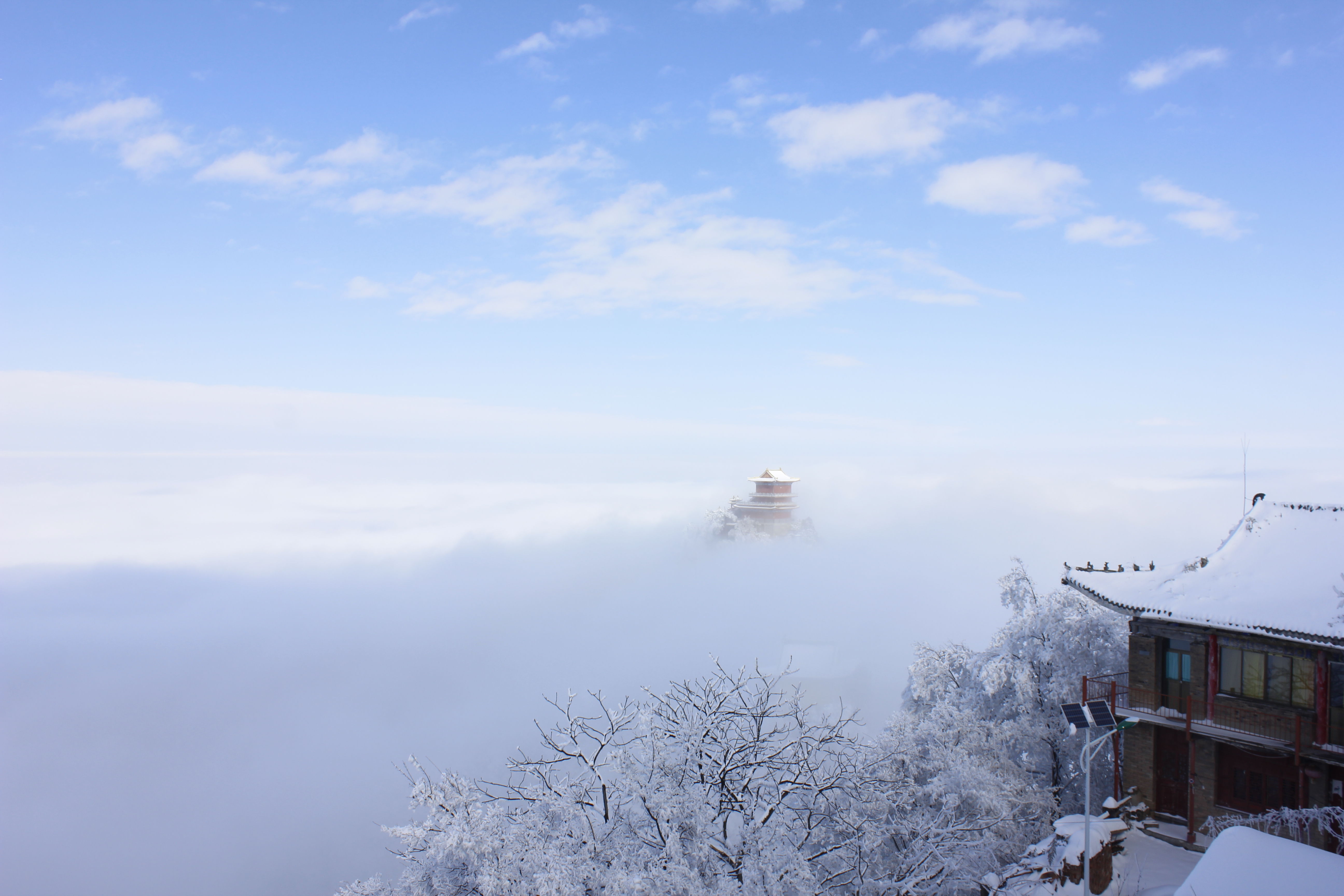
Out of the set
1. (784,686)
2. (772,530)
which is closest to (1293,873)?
(784,686)

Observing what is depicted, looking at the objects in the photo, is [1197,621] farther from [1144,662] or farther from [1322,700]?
[1322,700]

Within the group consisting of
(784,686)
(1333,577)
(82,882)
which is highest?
(1333,577)

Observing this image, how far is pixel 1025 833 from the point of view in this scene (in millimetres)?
23859

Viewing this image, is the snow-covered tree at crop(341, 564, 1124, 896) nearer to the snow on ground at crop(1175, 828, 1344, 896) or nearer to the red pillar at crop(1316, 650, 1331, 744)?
the snow on ground at crop(1175, 828, 1344, 896)

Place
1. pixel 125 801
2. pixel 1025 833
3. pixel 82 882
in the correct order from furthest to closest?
pixel 125 801 < pixel 82 882 < pixel 1025 833

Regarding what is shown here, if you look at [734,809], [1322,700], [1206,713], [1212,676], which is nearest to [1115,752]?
[1206,713]

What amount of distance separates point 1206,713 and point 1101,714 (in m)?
8.35

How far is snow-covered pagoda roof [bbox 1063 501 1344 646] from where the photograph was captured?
1903 centimetres

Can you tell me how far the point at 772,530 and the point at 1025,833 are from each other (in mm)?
99370

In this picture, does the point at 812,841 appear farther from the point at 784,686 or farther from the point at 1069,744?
the point at 784,686

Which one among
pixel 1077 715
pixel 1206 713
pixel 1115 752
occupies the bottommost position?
pixel 1115 752

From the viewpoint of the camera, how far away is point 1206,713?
20.8 meters

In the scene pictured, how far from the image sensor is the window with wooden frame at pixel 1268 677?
63.5 ft

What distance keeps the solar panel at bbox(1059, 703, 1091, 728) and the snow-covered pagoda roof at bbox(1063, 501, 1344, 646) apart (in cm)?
752
